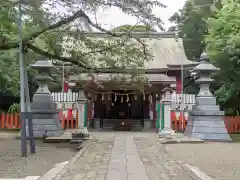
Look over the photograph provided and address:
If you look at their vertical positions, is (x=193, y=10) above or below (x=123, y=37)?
above

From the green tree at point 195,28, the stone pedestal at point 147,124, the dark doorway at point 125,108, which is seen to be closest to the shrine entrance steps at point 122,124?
the stone pedestal at point 147,124

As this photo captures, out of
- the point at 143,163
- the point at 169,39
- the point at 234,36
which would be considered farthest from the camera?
the point at 169,39

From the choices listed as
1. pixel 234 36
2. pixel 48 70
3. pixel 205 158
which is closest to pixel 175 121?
pixel 234 36

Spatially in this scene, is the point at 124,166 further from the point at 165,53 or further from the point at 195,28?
the point at 195,28

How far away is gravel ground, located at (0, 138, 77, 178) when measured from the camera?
28.3 feet

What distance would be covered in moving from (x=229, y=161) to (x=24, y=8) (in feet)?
22.6

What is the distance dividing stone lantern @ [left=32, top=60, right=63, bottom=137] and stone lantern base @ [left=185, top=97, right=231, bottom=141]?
6.13m

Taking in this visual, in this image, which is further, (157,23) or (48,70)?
(48,70)

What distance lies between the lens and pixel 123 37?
12.8 meters

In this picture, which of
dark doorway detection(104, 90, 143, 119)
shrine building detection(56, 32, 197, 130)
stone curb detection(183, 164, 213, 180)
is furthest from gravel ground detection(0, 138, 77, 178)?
dark doorway detection(104, 90, 143, 119)

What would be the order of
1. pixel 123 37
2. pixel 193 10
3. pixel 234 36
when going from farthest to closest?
pixel 193 10 → pixel 234 36 → pixel 123 37

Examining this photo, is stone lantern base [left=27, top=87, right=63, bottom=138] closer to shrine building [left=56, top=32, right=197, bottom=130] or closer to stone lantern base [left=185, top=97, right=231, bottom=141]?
shrine building [left=56, top=32, right=197, bottom=130]

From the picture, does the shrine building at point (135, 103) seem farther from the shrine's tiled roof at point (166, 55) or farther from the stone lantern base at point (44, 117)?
the stone lantern base at point (44, 117)

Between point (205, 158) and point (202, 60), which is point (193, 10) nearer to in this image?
point (202, 60)
